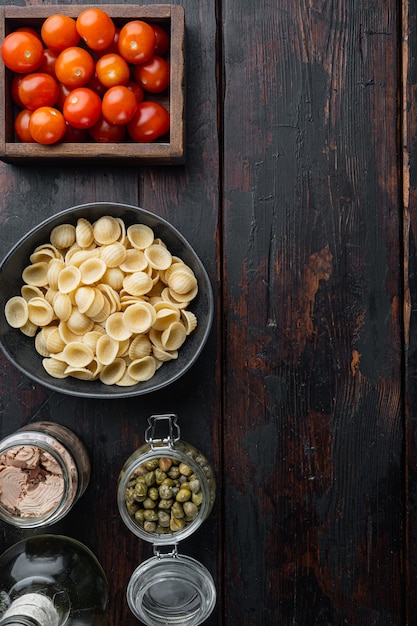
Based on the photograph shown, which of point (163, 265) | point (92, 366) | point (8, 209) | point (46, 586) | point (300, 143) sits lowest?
point (46, 586)

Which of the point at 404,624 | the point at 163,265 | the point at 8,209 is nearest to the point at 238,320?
the point at 163,265

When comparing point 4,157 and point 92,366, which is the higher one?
point 4,157

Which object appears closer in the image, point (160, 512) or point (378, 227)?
point (160, 512)

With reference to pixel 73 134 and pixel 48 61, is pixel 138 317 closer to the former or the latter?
pixel 73 134

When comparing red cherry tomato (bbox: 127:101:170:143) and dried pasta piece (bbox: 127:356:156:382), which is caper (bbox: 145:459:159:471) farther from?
red cherry tomato (bbox: 127:101:170:143)

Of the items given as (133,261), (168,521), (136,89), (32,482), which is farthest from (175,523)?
(136,89)

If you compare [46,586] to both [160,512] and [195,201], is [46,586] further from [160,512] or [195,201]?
[195,201]

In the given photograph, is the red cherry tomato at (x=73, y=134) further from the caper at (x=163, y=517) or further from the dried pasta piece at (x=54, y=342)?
the caper at (x=163, y=517)

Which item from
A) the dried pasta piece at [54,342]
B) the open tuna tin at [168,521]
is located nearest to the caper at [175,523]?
the open tuna tin at [168,521]

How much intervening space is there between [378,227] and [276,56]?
0.36m

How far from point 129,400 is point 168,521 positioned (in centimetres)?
24

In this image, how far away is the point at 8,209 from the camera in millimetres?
1145

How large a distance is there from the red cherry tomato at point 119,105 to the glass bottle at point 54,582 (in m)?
0.70

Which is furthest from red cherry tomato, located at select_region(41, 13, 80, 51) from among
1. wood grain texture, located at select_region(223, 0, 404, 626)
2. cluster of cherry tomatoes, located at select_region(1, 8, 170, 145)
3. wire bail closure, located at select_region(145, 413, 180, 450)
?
wire bail closure, located at select_region(145, 413, 180, 450)
